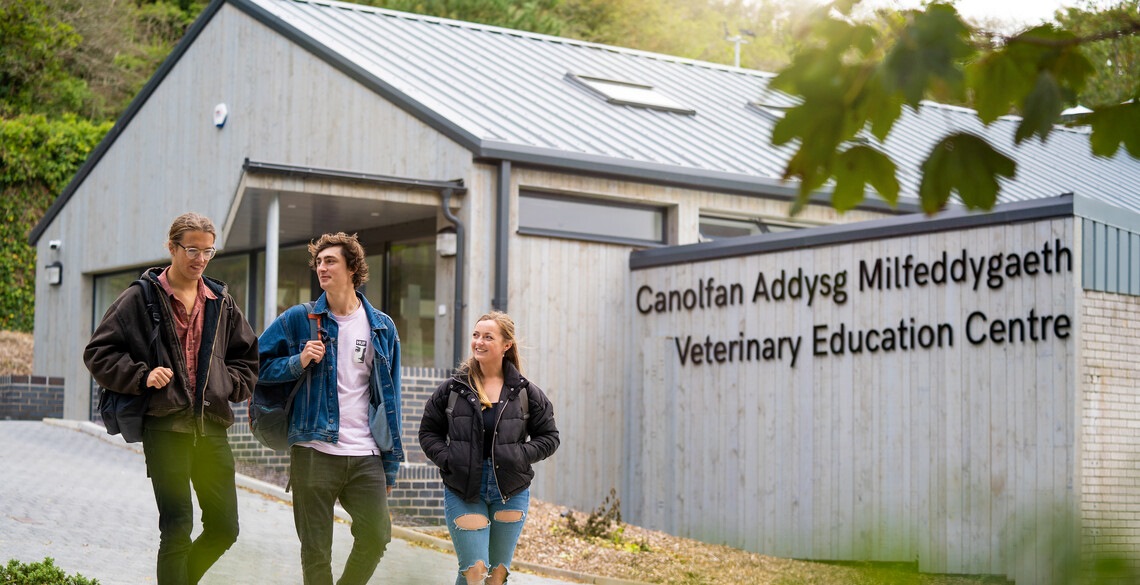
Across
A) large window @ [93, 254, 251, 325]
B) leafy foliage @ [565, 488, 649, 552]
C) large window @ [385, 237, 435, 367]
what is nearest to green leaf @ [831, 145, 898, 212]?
leafy foliage @ [565, 488, 649, 552]

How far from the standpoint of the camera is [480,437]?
6.88 meters

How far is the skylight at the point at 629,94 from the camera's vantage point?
18438 mm

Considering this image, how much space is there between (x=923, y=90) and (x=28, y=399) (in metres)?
20.0

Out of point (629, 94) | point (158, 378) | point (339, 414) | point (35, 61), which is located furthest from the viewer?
point (35, 61)

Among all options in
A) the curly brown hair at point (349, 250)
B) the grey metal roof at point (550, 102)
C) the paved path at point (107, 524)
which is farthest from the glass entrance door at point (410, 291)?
the curly brown hair at point (349, 250)

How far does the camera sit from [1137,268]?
1195 centimetres

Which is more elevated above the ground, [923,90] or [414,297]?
[923,90]

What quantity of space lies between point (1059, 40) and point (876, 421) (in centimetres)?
1122

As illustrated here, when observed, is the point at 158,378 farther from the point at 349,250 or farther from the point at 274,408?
the point at 349,250

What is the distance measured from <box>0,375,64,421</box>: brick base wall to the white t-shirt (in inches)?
588

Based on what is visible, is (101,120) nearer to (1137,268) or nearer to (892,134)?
(1137,268)

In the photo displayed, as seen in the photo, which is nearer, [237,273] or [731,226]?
[731,226]

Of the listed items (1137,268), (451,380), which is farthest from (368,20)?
(451,380)

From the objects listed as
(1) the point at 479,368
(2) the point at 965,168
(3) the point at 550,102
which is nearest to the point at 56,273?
(3) the point at 550,102
